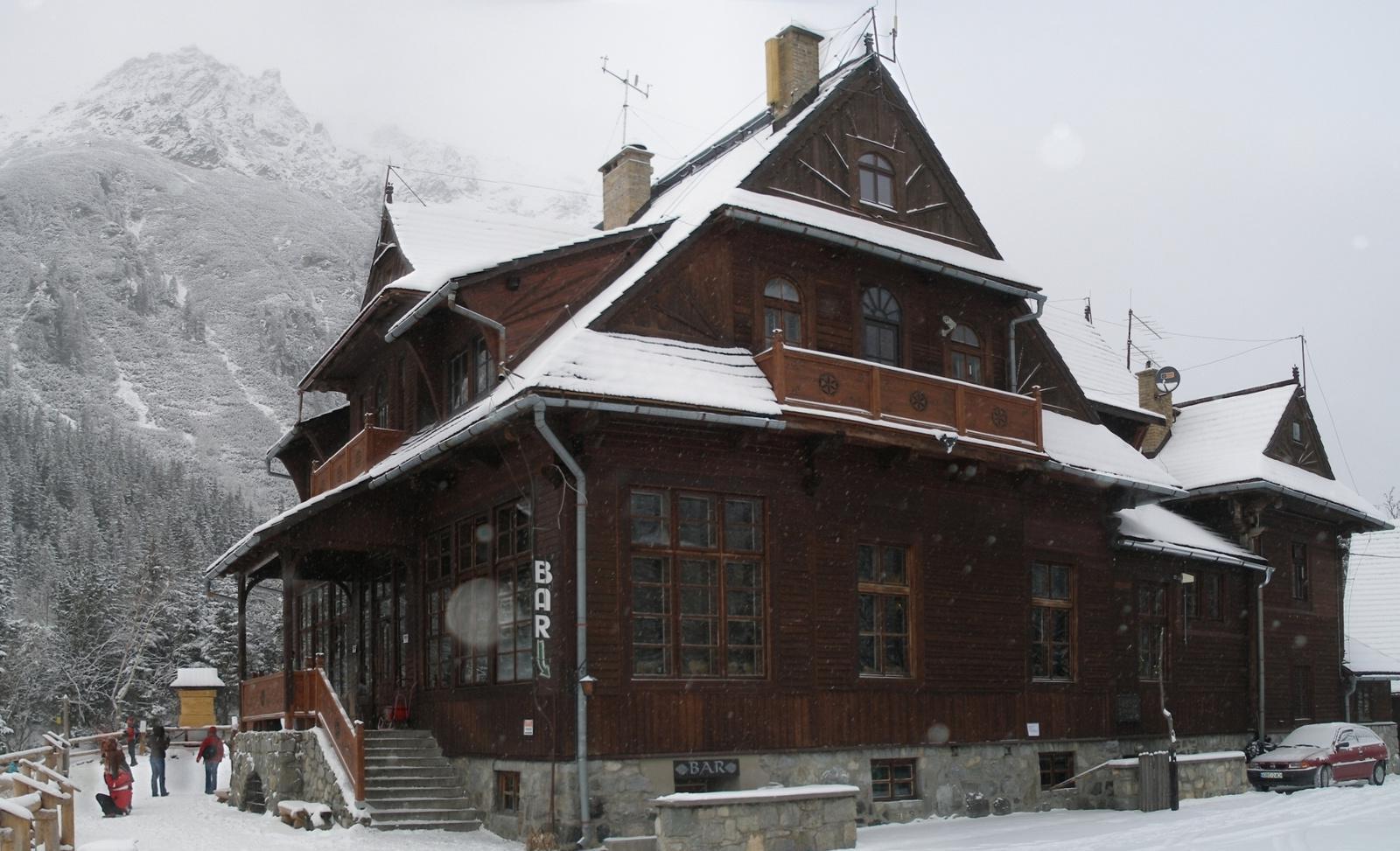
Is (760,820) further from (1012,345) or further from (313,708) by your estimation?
(1012,345)

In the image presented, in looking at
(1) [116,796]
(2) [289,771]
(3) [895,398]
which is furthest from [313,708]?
(3) [895,398]

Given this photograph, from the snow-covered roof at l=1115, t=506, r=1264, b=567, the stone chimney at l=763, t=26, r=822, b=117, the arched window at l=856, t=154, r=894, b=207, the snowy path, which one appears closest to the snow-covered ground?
the snowy path

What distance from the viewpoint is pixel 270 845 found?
59.1ft

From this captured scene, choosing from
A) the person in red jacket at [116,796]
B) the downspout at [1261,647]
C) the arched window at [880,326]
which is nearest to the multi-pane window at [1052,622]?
the arched window at [880,326]

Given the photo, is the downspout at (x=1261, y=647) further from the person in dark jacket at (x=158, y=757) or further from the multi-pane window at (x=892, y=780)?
the person in dark jacket at (x=158, y=757)

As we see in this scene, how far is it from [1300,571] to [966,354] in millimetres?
13245

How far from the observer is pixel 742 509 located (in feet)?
63.6

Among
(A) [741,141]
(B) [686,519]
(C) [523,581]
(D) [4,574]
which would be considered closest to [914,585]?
(B) [686,519]

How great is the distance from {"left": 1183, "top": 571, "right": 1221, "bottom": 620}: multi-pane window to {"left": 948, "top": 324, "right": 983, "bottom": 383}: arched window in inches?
297

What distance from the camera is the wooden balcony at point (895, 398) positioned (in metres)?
19.1

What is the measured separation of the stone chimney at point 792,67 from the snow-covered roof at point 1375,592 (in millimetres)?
20651

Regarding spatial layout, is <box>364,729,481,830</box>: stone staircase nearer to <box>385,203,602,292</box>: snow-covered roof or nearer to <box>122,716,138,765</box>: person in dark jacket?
<box>385,203,602,292</box>: snow-covered roof

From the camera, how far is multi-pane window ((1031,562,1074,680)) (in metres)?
23.1

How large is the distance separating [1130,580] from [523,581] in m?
12.0
